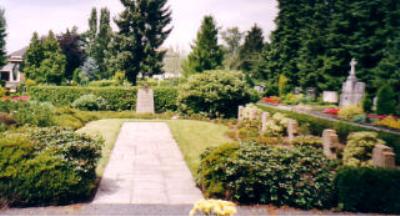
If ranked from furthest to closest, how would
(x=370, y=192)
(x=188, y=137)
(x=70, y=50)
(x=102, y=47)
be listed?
1. (x=102, y=47)
2. (x=70, y=50)
3. (x=188, y=137)
4. (x=370, y=192)

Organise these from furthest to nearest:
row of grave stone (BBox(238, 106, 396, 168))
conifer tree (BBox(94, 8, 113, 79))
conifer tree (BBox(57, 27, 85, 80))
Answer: conifer tree (BBox(94, 8, 113, 79)), conifer tree (BBox(57, 27, 85, 80)), row of grave stone (BBox(238, 106, 396, 168))

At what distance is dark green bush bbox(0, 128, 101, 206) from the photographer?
6.69 meters

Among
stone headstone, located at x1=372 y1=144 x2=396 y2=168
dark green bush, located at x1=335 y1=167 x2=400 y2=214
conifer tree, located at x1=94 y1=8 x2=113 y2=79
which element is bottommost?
dark green bush, located at x1=335 y1=167 x2=400 y2=214

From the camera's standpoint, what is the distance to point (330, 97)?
32.2 metres

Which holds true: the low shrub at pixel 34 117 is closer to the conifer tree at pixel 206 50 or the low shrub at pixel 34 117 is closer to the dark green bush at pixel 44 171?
the dark green bush at pixel 44 171

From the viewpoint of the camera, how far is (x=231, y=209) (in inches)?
124

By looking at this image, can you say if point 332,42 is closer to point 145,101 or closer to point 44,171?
point 145,101

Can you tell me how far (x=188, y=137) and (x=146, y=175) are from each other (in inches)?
→ 228

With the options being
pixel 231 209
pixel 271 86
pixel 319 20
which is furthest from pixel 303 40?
pixel 231 209

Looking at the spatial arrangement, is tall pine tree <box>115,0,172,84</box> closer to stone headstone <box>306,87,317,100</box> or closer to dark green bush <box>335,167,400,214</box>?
stone headstone <box>306,87,317,100</box>

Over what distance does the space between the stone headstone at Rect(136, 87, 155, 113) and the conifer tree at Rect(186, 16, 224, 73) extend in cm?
1110

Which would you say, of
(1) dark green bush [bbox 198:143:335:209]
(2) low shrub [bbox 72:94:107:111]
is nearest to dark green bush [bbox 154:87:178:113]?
(2) low shrub [bbox 72:94:107:111]

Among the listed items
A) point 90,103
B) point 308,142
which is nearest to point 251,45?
point 90,103

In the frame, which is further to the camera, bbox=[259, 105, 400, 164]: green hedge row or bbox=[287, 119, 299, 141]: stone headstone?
bbox=[287, 119, 299, 141]: stone headstone
